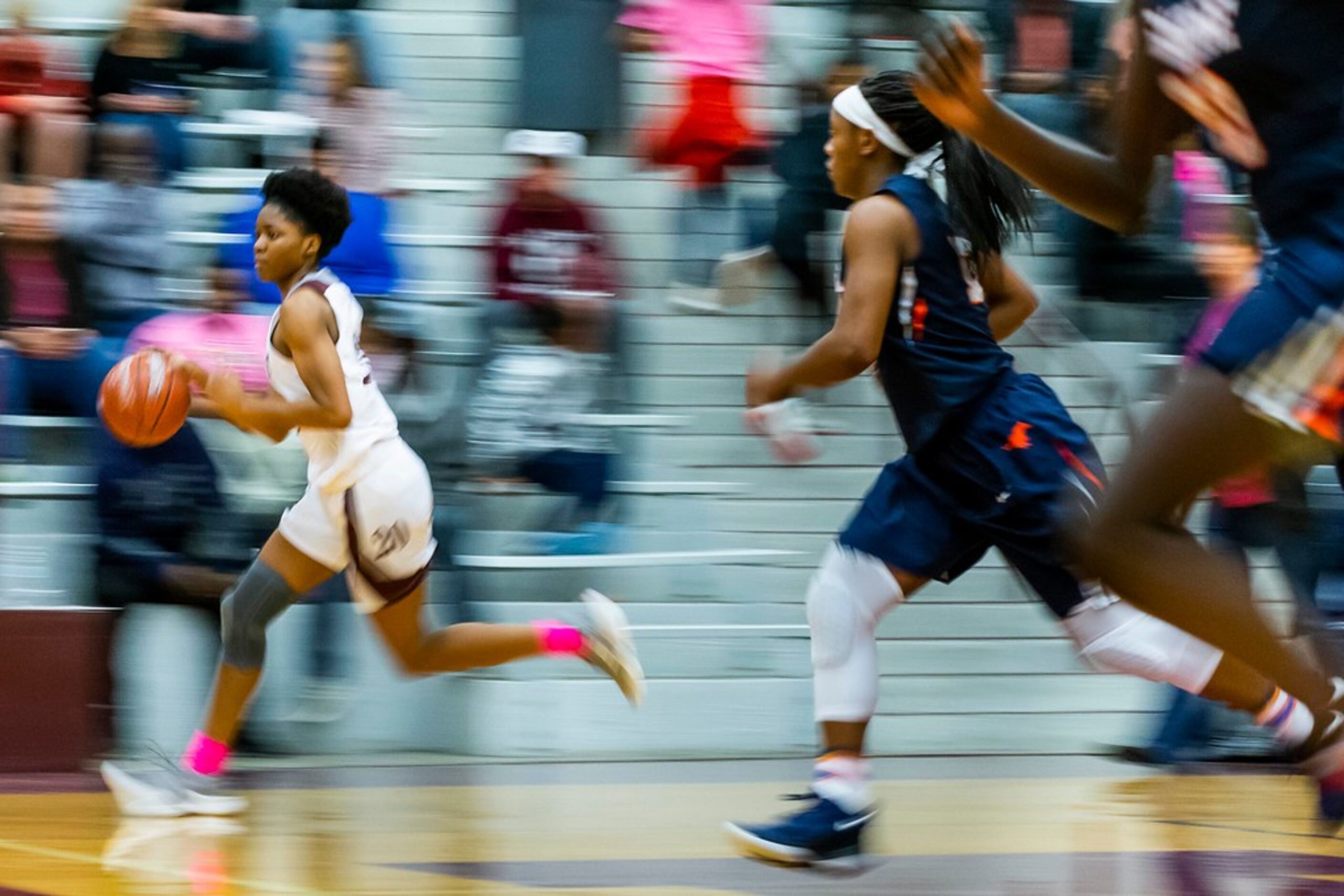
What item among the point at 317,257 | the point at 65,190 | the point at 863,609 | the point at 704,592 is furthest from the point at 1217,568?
the point at 65,190

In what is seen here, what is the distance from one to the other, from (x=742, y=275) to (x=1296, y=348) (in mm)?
6179

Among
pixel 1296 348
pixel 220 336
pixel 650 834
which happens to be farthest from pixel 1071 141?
pixel 220 336

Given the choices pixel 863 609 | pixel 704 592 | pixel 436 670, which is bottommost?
pixel 704 592

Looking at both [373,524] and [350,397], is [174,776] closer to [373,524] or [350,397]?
[373,524]

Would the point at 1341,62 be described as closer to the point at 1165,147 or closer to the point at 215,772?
the point at 1165,147

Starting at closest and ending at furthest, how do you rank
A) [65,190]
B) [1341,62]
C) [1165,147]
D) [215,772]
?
1. [1341,62]
2. [1165,147]
3. [215,772]
4. [65,190]

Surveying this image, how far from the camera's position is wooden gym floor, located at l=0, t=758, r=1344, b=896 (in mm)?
4784

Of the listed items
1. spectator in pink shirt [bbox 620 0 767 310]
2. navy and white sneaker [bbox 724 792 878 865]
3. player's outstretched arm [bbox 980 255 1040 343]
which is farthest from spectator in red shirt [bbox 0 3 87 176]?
navy and white sneaker [bbox 724 792 878 865]

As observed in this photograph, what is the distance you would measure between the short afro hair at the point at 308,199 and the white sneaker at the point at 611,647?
149 cm

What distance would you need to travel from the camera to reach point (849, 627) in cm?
489

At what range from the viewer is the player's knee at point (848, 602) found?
16.1 feet

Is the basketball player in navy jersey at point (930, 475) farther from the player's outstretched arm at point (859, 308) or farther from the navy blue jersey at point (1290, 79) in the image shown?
the navy blue jersey at point (1290, 79)

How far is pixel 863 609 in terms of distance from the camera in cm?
490

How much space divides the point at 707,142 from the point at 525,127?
977 mm
